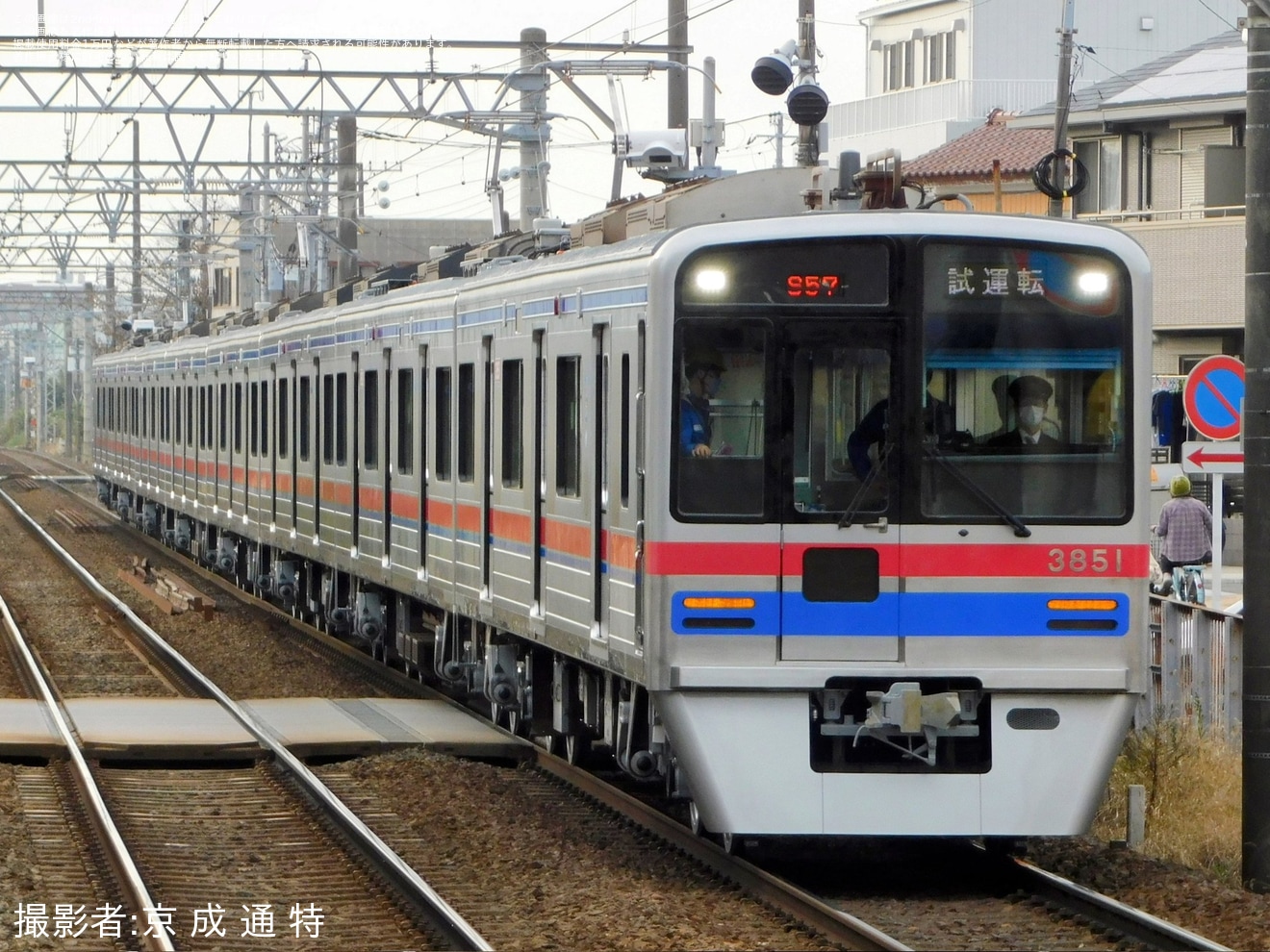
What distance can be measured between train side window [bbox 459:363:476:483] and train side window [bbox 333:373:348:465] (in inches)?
158

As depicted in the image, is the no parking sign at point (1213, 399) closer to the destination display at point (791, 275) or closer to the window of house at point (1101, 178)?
the destination display at point (791, 275)

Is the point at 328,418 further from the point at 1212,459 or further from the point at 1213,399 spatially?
the point at 1212,459

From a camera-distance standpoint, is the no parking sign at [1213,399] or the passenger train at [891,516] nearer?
the passenger train at [891,516]

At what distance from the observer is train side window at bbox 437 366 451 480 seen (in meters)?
12.9

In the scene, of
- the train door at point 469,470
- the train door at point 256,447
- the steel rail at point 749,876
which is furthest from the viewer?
the train door at point 256,447

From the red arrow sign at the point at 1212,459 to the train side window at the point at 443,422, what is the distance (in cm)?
423

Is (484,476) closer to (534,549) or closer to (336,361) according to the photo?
(534,549)

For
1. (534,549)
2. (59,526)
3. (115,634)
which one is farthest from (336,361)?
(59,526)

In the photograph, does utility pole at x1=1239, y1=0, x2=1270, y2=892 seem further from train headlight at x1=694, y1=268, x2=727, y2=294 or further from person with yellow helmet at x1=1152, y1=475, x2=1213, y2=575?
person with yellow helmet at x1=1152, y1=475, x2=1213, y2=575

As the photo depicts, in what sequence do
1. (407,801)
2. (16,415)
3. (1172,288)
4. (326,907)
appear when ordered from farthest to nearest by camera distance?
(16,415)
(1172,288)
(407,801)
(326,907)

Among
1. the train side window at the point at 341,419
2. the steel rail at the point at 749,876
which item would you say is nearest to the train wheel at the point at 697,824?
the steel rail at the point at 749,876

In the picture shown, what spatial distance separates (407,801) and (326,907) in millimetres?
2182

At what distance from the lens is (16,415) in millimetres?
102500

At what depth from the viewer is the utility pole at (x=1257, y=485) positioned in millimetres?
8406
